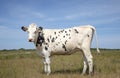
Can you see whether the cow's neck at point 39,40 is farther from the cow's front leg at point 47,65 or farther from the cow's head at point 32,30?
the cow's front leg at point 47,65

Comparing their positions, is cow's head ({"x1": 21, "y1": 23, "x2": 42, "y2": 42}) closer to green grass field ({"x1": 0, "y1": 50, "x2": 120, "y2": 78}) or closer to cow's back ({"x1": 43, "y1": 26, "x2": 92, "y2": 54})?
cow's back ({"x1": 43, "y1": 26, "x2": 92, "y2": 54})

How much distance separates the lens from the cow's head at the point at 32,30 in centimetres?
1148

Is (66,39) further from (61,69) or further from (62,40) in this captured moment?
(61,69)

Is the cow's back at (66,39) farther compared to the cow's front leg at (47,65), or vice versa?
the cow's front leg at (47,65)

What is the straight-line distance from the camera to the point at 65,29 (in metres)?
12.4

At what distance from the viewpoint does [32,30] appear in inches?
461

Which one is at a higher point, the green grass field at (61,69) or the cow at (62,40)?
the cow at (62,40)

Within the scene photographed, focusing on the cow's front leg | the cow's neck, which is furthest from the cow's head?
the cow's front leg

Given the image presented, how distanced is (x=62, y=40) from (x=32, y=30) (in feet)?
5.75

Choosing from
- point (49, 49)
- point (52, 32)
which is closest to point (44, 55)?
point (49, 49)

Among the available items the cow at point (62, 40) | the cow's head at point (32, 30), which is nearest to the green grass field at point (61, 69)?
the cow at point (62, 40)

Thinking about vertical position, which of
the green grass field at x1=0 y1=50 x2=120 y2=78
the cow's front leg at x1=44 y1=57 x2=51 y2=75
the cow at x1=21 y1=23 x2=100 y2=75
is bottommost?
the green grass field at x1=0 y1=50 x2=120 y2=78

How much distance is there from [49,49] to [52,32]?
1053mm

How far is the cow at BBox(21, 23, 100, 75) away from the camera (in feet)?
38.3
